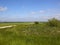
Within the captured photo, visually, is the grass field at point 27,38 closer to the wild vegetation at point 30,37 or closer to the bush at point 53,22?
the wild vegetation at point 30,37

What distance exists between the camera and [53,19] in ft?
121

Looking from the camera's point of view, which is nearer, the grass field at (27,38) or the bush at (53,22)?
the grass field at (27,38)

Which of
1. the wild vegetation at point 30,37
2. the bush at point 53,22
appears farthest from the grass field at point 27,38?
the bush at point 53,22

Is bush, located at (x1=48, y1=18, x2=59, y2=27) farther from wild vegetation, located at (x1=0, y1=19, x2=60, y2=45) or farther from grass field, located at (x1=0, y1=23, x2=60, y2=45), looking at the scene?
grass field, located at (x1=0, y1=23, x2=60, y2=45)

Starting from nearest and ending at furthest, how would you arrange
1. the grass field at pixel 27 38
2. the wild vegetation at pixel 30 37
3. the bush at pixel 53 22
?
the grass field at pixel 27 38
the wild vegetation at pixel 30 37
the bush at pixel 53 22

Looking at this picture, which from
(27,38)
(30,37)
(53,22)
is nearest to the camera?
(27,38)

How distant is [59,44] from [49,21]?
26596mm

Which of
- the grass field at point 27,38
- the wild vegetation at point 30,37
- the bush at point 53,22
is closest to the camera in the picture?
the grass field at point 27,38

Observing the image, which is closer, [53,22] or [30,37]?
[30,37]

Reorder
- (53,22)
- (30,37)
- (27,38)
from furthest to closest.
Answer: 1. (53,22)
2. (30,37)
3. (27,38)

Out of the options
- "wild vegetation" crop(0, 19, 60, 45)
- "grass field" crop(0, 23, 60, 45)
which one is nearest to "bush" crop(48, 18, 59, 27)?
"wild vegetation" crop(0, 19, 60, 45)

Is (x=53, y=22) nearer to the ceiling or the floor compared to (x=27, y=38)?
nearer to the ceiling

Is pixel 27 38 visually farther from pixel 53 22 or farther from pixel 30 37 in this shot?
pixel 53 22

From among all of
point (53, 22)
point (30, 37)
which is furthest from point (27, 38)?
point (53, 22)
